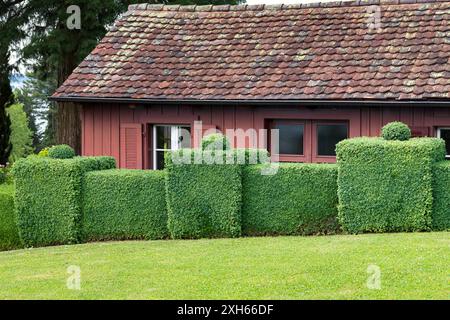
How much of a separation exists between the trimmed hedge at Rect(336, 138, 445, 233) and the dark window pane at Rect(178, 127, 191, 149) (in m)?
5.98

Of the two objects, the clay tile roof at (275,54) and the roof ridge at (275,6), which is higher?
the roof ridge at (275,6)

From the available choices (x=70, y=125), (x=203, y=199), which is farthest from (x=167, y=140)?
A: (x=70, y=125)

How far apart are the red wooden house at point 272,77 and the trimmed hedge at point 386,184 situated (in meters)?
3.05

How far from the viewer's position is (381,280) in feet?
43.9

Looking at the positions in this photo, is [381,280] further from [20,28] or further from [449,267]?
[20,28]

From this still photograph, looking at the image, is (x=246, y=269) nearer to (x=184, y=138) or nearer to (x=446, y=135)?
(x=446, y=135)

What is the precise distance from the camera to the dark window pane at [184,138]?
24.0m

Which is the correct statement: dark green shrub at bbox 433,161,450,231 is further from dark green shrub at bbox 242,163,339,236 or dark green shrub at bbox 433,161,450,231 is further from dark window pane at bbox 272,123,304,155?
dark window pane at bbox 272,123,304,155

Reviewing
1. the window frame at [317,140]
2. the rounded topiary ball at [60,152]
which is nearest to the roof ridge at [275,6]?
the window frame at [317,140]

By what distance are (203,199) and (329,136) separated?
4.78 m

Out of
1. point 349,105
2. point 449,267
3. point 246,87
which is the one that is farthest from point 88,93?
point 449,267

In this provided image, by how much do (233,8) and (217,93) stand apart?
166 inches

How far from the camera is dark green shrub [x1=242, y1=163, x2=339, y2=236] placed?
1897cm

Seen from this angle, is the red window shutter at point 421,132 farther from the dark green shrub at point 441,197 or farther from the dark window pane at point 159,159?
the dark window pane at point 159,159
